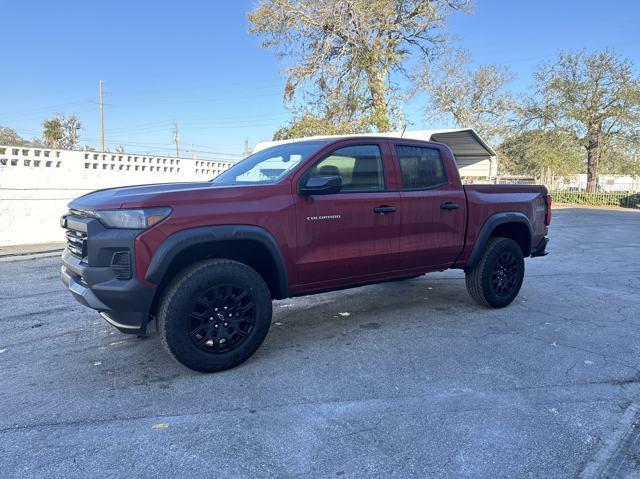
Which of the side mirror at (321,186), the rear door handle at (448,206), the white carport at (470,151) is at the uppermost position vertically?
the white carport at (470,151)

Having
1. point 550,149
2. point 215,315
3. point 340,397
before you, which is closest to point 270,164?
point 215,315

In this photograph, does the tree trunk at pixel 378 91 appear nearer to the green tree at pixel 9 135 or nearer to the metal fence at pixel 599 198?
the metal fence at pixel 599 198

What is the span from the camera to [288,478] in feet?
8.06

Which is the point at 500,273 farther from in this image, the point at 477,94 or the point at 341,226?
the point at 477,94

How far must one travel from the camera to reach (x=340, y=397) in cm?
335

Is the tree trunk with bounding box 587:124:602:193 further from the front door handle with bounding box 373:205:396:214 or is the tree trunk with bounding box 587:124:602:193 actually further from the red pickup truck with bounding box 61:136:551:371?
the front door handle with bounding box 373:205:396:214

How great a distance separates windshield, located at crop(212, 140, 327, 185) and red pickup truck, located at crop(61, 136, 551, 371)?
2 centimetres

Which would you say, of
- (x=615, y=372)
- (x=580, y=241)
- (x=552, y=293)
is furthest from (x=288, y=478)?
(x=580, y=241)

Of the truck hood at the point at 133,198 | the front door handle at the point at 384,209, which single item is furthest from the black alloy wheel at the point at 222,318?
the front door handle at the point at 384,209

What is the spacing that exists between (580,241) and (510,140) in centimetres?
2779

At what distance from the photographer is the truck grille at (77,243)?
3592mm

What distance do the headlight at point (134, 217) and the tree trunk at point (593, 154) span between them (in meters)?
38.3

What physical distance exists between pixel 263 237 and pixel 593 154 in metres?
38.5

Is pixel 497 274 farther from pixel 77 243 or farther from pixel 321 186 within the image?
pixel 77 243
